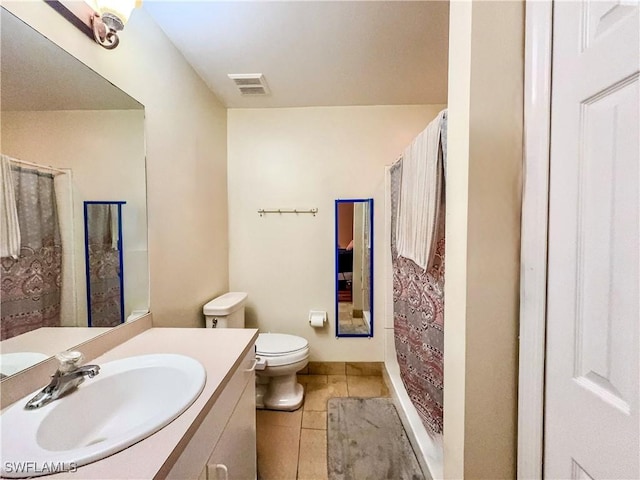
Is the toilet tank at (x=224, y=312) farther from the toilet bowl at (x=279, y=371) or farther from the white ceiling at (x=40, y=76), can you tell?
the white ceiling at (x=40, y=76)

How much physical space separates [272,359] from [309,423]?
477 millimetres

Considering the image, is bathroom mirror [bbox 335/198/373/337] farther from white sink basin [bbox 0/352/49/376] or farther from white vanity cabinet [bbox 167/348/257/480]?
white sink basin [bbox 0/352/49/376]

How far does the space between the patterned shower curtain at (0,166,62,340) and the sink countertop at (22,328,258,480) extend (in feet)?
0.85

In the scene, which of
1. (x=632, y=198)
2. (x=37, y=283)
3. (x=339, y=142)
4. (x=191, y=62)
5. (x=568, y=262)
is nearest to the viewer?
(x=632, y=198)

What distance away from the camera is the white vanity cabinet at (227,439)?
25.6 inches

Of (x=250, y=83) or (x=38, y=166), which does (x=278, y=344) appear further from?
(x=250, y=83)

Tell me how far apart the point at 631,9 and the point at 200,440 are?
1.33m

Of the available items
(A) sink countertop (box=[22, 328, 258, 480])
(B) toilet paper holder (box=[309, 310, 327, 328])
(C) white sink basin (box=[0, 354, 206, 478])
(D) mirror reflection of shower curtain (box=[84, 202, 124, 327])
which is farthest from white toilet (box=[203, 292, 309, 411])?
(C) white sink basin (box=[0, 354, 206, 478])

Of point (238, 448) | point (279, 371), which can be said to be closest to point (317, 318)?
point (279, 371)

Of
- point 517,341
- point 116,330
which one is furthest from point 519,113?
point 116,330

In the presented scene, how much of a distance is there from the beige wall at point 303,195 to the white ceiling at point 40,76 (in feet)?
4.31

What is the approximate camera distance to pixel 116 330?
1.07 m

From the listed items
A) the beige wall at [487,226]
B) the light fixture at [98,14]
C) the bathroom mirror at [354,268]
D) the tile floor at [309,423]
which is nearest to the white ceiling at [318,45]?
the light fixture at [98,14]

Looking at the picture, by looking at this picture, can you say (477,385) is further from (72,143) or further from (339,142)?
(339,142)
